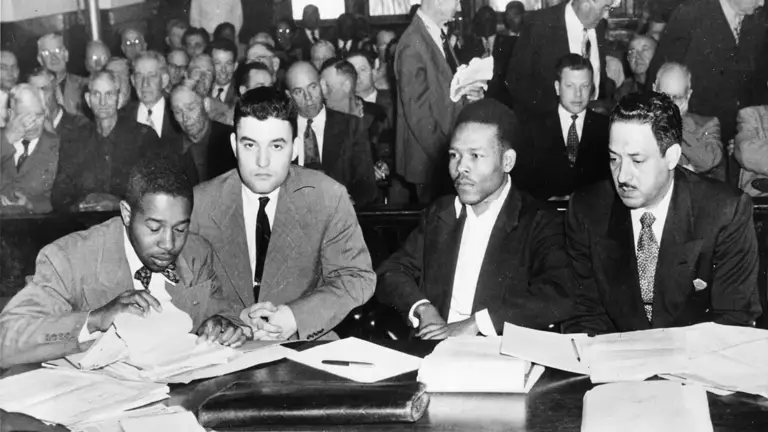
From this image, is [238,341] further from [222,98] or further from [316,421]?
[222,98]

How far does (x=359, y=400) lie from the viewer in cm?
192

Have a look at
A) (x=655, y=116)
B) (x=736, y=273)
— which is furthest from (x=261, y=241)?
(x=736, y=273)

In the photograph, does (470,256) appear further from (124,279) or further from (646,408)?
(646,408)

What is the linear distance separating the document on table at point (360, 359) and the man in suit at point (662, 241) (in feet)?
2.62

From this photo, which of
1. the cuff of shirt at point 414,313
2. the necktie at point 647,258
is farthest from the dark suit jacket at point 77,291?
the necktie at point 647,258

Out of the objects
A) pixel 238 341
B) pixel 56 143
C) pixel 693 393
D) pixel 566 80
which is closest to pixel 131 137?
pixel 56 143

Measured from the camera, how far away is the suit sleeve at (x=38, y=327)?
2.37 meters

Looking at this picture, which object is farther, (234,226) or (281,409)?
(234,226)

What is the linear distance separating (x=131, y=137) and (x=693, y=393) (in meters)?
4.39

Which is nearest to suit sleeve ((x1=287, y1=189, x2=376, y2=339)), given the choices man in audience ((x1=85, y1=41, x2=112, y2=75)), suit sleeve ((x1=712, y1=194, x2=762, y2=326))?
suit sleeve ((x1=712, y1=194, x2=762, y2=326))

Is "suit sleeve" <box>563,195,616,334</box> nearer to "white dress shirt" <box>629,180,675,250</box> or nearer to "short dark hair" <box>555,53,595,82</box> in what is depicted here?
"white dress shirt" <box>629,180,675,250</box>

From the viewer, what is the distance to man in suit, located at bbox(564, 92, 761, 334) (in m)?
2.75

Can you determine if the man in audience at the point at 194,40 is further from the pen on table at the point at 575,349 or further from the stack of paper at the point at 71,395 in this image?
the pen on table at the point at 575,349

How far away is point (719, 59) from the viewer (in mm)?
5707
